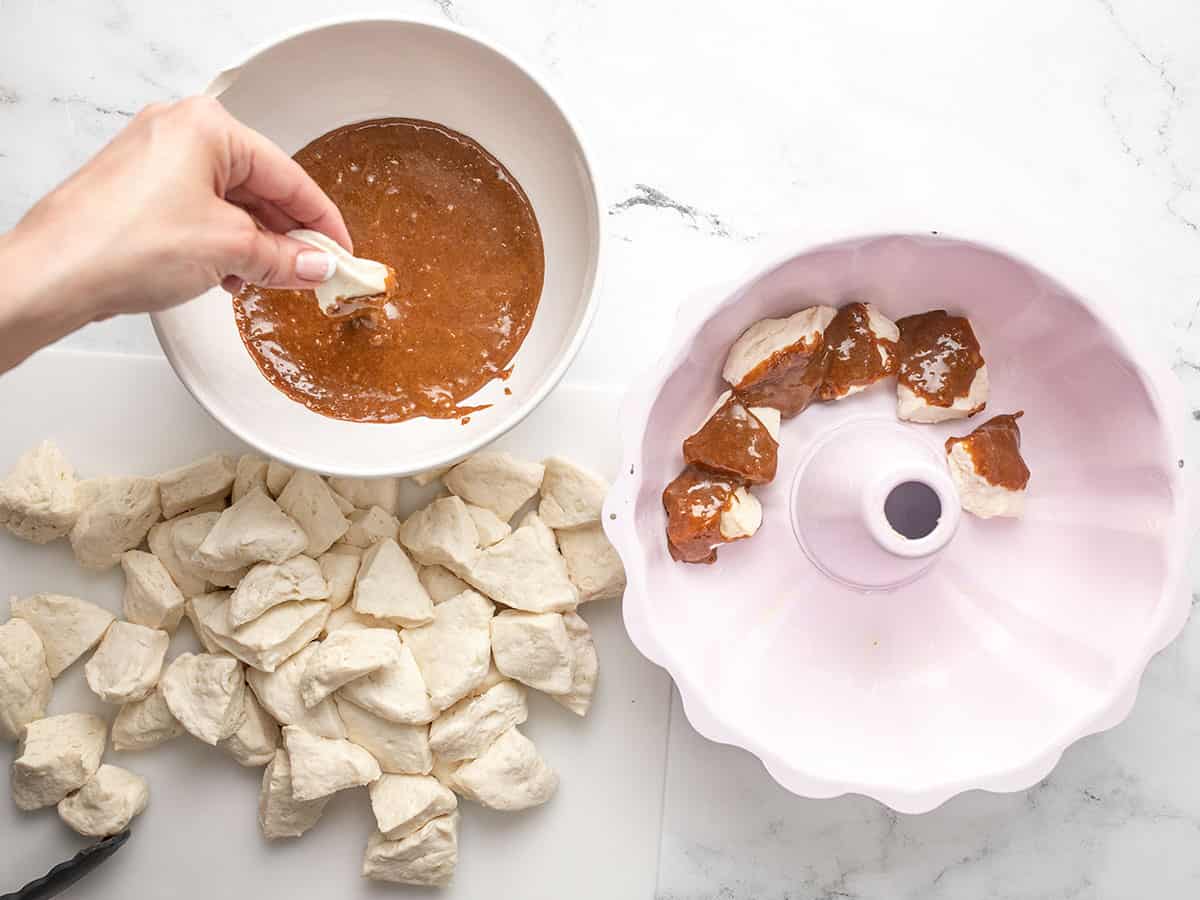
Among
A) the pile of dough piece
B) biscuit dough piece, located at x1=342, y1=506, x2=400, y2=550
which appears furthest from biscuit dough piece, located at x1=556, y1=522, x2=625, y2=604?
biscuit dough piece, located at x1=342, y1=506, x2=400, y2=550

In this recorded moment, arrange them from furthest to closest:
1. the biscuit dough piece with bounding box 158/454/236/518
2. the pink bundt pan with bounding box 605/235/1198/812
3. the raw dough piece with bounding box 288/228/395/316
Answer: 1. the biscuit dough piece with bounding box 158/454/236/518
2. the pink bundt pan with bounding box 605/235/1198/812
3. the raw dough piece with bounding box 288/228/395/316

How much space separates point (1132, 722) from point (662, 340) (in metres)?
0.87

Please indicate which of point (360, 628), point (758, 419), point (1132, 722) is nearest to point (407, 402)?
point (360, 628)

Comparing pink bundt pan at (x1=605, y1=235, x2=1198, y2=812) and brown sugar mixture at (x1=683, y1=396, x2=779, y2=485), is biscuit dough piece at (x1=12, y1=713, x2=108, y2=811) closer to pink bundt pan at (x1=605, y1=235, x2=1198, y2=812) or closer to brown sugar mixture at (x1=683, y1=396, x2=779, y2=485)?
pink bundt pan at (x1=605, y1=235, x2=1198, y2=812)

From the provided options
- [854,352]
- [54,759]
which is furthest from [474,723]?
[854,352]

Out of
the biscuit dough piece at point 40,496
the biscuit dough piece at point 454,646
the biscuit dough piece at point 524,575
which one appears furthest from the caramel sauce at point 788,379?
the biscuit dough piece at point 40,496

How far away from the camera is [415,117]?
56.4 inches

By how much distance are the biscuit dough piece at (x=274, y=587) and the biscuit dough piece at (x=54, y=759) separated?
270 mm

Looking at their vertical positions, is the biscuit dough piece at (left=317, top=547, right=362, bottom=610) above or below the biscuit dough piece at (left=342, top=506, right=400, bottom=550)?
below

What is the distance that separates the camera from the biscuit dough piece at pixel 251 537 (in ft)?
4.60

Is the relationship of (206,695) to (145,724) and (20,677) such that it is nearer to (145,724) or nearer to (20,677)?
(145,724)

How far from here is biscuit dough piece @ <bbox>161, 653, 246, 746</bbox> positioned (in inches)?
55.7

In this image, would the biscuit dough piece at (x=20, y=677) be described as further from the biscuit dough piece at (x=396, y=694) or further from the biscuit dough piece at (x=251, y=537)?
the biscuit dough piece at (x=396, y=694)

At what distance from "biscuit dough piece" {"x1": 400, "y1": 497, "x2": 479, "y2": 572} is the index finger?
388 mm
